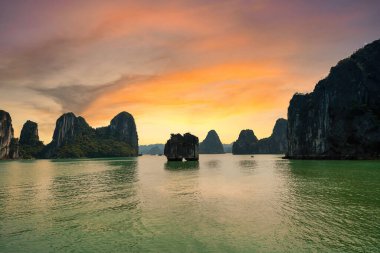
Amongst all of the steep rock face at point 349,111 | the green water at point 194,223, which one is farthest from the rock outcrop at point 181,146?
the green water at point 194,223

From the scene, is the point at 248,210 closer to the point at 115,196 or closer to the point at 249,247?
the point at 249,247

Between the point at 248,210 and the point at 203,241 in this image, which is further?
the point at 248,210

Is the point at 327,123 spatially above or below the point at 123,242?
above

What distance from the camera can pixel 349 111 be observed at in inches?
5787

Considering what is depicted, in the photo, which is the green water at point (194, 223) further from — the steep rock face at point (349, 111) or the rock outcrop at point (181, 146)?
the rock outcrop at point (181, 146)

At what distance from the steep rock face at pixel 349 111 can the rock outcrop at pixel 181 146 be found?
65265 mm

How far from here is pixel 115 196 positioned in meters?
37.5

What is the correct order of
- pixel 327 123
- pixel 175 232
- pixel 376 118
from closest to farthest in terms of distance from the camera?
pixel 175 232 → pixel 376 118 → pixel 327 123

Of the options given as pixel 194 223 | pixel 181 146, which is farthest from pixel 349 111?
pixel 194 223

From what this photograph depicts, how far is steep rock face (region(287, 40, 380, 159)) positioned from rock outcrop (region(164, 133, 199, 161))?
214 ft

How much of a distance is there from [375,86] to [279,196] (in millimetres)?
141446

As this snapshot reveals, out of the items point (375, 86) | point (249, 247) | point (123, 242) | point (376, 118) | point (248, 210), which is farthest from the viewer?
point (375, 86)

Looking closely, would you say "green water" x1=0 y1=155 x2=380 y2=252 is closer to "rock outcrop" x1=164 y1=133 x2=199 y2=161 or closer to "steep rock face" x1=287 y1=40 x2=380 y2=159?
"steep rock face" x1=287 y1=40 x2=380 y2=159

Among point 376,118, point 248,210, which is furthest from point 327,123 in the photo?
point 248,210
